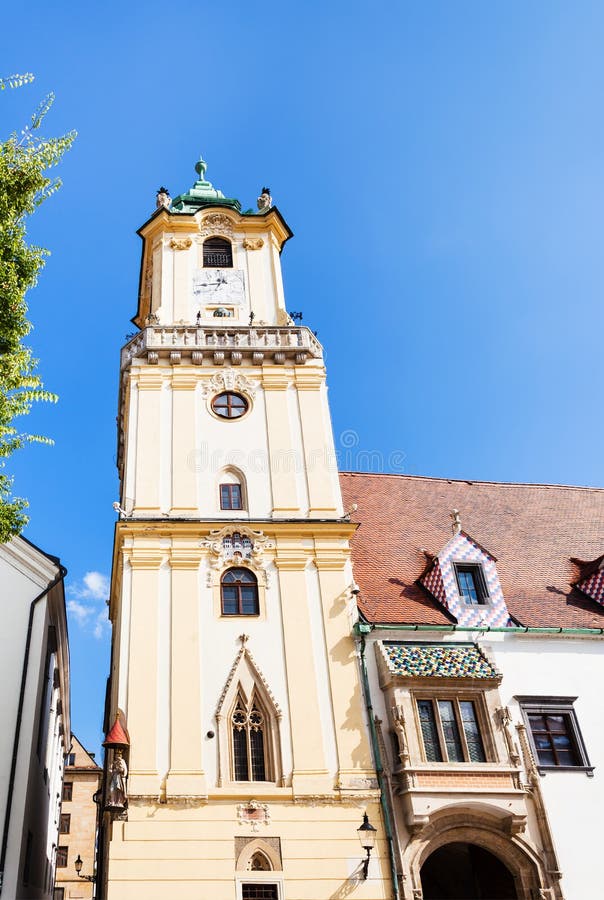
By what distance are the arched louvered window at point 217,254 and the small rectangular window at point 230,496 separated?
9.01 meters

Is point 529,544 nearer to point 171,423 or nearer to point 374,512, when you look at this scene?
point 374,512

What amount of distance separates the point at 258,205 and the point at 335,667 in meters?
17.5

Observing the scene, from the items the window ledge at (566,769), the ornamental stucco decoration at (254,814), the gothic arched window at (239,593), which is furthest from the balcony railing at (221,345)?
the window ledge at (566,769)

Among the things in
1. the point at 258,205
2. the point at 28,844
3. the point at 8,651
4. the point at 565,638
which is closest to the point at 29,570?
the point at 8,651

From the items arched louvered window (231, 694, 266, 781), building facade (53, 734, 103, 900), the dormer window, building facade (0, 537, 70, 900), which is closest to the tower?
arched louvered window (231, 694, 266, 781)

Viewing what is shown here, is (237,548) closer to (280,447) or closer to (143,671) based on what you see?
(280,447)

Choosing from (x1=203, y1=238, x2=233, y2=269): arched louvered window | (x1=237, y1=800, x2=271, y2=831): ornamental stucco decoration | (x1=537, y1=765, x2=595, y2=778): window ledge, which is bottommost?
(x1=237, y1=800, x2=271, y2=831): ornamental stucco decoration

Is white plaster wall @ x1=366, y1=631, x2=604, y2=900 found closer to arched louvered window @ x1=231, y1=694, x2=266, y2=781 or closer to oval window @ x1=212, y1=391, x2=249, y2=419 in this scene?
arched louvered window @ x1=231, y1=694, x2=266, y2=781

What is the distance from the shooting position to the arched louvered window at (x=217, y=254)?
2641 centimetres

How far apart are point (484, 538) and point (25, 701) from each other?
1352cm

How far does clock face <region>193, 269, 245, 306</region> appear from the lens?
25281 mm

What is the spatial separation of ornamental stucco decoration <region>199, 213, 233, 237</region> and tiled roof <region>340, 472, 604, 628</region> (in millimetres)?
9523

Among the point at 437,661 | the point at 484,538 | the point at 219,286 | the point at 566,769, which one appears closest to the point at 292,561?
the point at 437,661

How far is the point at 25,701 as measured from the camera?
17156mm
